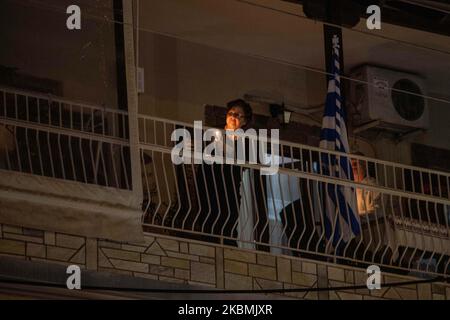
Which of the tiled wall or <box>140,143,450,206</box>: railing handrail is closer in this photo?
the tiled wall

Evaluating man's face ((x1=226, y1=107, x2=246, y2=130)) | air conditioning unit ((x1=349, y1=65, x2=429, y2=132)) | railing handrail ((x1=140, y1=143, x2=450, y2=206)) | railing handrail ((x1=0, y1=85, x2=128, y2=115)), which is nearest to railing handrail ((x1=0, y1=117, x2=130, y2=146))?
railing handrail ((x1=0, y1=85, x2=128, y2=115))

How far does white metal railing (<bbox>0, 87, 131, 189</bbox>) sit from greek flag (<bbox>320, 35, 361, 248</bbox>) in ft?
6.18

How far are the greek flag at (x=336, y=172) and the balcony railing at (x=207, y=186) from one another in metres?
0.02

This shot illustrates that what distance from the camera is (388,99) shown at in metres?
14.8

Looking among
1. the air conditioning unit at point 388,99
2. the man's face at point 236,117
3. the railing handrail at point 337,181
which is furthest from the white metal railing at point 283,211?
the air conditioning unit at point 388,99

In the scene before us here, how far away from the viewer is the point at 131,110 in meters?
11.1

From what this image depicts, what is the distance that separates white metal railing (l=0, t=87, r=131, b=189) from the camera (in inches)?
426

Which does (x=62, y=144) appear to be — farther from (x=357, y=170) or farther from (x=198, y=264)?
(x=357, y=170)

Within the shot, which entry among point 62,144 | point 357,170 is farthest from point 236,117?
point 357,170

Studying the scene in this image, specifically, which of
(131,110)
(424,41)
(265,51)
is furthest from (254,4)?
(131,110)

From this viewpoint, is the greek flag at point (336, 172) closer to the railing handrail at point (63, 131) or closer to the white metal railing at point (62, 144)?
the white metal railing at point (62, 144)

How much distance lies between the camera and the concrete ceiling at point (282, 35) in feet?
45.4

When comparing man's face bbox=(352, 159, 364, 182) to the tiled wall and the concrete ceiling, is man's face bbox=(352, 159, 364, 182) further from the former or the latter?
the tiled wall

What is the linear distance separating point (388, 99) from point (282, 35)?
1.34m
